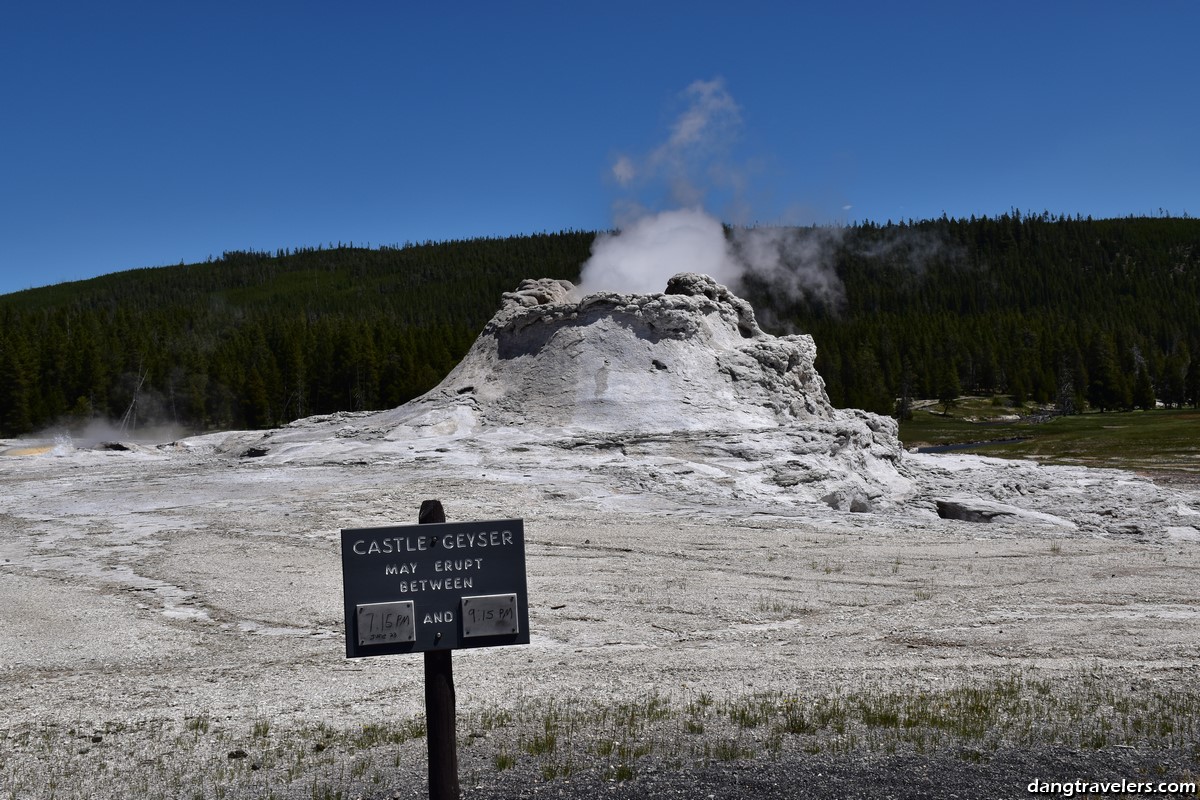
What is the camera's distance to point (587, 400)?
28.5 meters

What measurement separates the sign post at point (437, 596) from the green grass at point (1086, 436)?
37.9m

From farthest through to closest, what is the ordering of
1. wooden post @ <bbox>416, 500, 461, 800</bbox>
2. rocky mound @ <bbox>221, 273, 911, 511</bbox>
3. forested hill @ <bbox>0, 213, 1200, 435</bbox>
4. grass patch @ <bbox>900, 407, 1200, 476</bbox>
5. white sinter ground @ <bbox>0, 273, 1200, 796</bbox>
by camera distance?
forested hill @ <bbox>0, 213, 1200, 435</bbox> < grass patch @ <bbox>900, 407, 1200, 476</bbox> < rocky mound @ <bbox>221, 273, 911, 511</bbox> < white sinter ground @ <bbox>0, 273, 1200, 796</bbox> < wooden post @ <bbox>416, 500, 461, 800</bbox>

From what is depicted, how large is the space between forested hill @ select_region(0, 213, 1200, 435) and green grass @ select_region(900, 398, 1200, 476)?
18.9ft

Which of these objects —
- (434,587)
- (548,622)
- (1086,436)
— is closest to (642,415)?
(548,622)

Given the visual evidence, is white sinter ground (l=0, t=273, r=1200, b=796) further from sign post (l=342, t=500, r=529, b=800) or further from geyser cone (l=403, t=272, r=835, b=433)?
sign post (l=342, t=500, r=529, b=800)

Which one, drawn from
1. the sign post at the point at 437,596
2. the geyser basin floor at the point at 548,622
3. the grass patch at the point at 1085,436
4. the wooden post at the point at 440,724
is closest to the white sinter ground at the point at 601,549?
the geyser basin floor at the point at 548,622

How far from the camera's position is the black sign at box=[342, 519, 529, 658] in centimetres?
504

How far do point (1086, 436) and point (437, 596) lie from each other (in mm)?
59521

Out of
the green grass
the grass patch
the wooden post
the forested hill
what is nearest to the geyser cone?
the green grass

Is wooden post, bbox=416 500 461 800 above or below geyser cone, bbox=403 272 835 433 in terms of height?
→ below

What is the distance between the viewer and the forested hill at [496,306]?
7369 cm

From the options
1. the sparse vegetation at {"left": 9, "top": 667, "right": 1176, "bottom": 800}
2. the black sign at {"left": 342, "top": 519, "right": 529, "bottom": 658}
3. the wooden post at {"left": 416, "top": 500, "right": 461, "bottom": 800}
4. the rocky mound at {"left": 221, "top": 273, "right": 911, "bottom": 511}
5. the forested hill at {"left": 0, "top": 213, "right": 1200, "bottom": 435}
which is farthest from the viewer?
the forested hill at {"left": 0, "top": 213, "right": 1200, "bottom": 435}

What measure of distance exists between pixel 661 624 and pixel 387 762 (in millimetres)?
5546

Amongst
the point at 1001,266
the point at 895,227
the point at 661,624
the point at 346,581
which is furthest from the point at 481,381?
the point at 895,227
